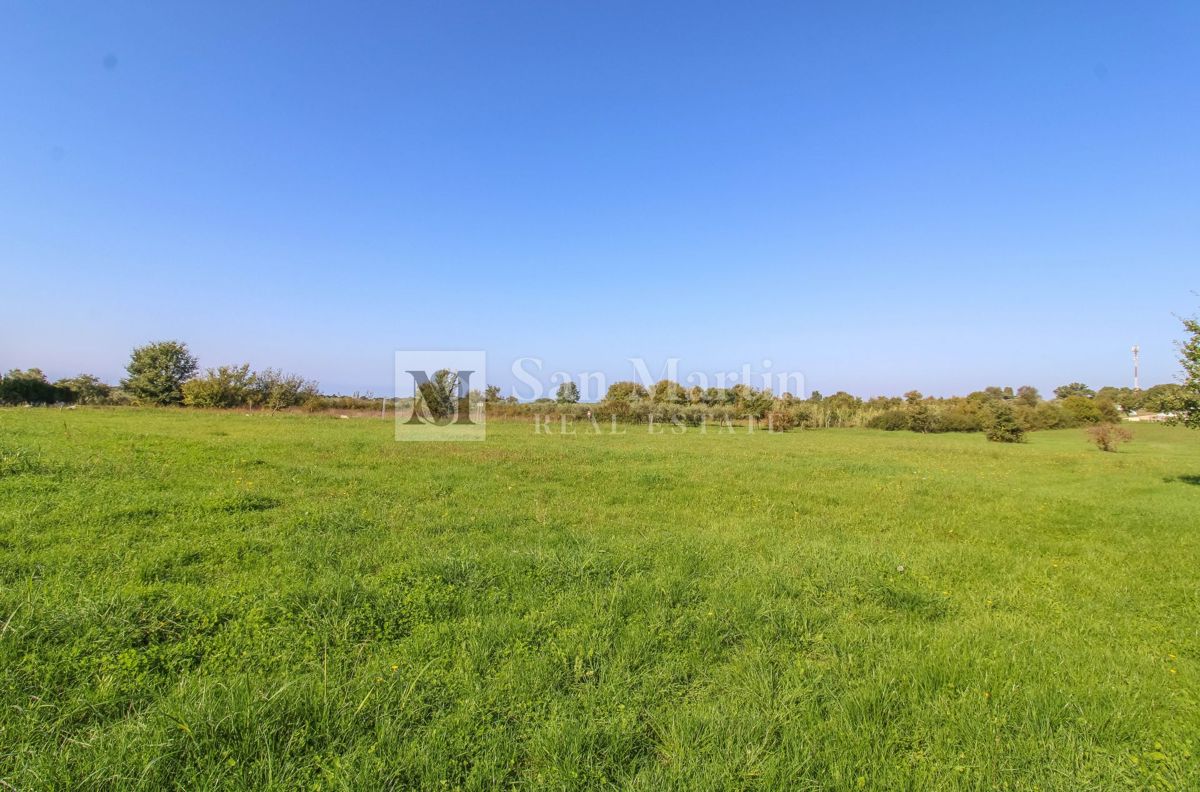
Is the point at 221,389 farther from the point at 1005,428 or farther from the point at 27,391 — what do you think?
the point at 1005,428

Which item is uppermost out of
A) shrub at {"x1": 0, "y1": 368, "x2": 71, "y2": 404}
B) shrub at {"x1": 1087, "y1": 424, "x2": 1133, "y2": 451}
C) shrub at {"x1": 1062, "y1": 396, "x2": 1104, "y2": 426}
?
shrub at {"x1": 0, "y1": 368, "x2": 71, "y2": 404}

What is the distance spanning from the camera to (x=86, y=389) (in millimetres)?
38625

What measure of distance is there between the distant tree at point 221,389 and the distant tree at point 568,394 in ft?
75.4

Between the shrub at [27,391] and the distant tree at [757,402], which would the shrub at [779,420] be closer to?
the distant tree at [757,402]

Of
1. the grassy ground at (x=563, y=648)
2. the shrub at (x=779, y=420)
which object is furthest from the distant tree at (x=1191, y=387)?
the shrub at (x=779, y=420)

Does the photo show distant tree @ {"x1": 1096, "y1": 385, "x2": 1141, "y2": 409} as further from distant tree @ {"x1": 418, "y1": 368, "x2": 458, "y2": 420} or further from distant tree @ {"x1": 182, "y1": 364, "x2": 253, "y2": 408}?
distant tree @ {"x1": 182, "y1": 364, "x2": 253, "y2": 408}

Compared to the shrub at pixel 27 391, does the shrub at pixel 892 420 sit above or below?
below

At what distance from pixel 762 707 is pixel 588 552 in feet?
7.99

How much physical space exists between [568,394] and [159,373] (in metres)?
31.3

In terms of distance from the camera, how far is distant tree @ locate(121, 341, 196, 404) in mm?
37219

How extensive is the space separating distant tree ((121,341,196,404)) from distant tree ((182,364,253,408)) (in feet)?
8.19

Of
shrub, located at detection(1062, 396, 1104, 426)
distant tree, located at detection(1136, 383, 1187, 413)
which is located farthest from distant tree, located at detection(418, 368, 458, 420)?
shrub, located at detection(1062, 396, 1104, 426)

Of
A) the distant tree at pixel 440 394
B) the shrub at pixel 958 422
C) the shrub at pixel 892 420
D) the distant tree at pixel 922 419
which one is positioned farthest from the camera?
the shrub at pixel 892 420

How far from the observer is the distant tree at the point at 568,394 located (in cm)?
4194
